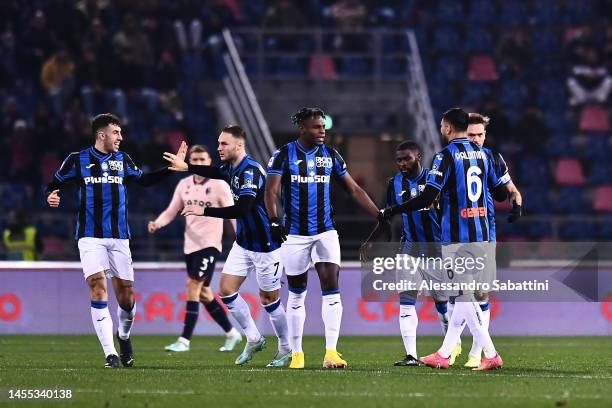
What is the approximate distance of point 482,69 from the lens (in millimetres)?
25750

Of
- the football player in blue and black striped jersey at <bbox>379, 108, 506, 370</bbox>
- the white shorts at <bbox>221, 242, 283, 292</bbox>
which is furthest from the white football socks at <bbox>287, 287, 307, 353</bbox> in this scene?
the football player in blue and black striped jersey at <bbox>379, 108, 506, 370</bbox>

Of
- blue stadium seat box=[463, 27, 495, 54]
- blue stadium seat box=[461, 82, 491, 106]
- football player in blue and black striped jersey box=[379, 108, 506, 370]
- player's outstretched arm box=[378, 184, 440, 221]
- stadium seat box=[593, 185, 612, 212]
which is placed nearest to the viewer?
player's outstretched arm box=[378, 184, 440, 221]

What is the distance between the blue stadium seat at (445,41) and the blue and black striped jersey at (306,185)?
1499 centimetres

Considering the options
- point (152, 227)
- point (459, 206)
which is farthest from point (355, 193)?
point (152, 227)

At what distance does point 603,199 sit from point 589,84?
2.97 meters

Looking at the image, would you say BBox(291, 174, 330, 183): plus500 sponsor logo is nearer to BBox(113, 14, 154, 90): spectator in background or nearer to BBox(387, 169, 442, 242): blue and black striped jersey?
BBox(387, 169, 442, 242): blue and black striped jersey

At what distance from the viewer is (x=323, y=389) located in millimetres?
9336

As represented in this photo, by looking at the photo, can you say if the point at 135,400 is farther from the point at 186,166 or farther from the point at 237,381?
the point at 186,166

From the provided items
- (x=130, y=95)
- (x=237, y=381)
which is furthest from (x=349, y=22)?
(x=237, y=381)

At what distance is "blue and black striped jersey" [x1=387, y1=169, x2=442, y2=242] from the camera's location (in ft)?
39.7

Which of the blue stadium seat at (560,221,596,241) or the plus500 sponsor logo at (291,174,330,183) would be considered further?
the blue stadium seat at (560,221,596,241)

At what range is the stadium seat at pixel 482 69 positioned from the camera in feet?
83.8

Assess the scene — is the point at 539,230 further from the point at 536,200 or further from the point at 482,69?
the point at 482,69

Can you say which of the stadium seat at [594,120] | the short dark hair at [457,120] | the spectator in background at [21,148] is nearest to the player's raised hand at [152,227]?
the short dark hair at [457,120]
